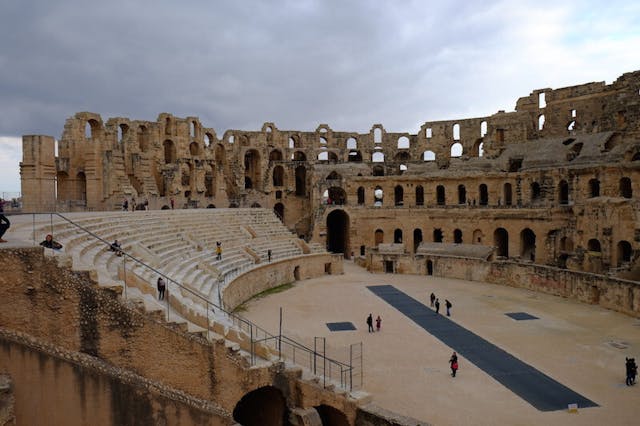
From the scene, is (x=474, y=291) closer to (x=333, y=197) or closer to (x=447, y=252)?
(x=447, y=252)

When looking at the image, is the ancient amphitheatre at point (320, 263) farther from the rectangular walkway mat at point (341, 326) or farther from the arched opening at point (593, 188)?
the rectangular walkway mat at point (341, 326)

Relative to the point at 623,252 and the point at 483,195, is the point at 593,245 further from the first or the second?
the point at 483,195

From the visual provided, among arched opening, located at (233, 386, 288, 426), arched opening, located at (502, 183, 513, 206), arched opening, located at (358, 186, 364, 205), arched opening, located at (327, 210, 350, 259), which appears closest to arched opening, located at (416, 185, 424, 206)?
arched opening, located at (358, 186, 364, 205)

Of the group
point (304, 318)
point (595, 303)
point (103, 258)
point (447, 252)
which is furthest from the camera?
point (447, 252)

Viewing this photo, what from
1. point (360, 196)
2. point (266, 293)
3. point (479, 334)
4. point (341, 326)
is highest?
point (360, 196)

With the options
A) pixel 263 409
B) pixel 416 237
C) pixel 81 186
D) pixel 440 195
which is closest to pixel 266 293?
pixel 263 409

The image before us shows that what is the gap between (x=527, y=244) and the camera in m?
34.3

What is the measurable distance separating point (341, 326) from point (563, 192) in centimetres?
2395

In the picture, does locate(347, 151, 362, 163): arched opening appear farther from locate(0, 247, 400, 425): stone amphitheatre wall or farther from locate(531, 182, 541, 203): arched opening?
locate(0, 247, 400, 425): stone amphitheatre wall

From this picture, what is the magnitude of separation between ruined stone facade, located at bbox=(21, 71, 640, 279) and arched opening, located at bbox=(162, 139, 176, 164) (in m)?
0.14

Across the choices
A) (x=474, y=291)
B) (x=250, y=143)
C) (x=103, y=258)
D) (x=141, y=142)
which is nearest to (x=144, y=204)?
(x=141, y=142)

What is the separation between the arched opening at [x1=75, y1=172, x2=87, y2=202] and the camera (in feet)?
102

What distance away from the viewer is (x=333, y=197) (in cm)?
4600

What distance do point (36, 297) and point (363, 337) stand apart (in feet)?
39.2
